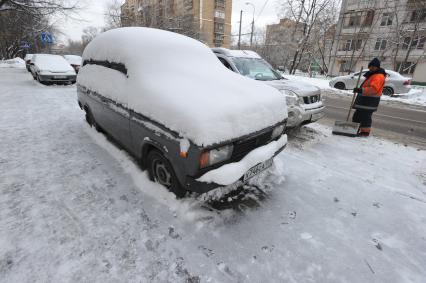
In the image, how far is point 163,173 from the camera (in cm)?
294

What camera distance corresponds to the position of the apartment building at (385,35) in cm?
2583

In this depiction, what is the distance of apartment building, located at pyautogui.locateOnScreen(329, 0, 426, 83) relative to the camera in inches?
1017

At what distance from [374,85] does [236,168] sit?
14.9ft

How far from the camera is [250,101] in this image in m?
2.79

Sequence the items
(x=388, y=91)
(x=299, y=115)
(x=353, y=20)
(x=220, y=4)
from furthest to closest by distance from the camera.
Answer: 1. (x=220, y=4)
2. (x=353, y=20)
3. (x=388, y=91)
4. (x=299, y=115)

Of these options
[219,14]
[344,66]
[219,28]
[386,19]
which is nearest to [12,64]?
[219,28]

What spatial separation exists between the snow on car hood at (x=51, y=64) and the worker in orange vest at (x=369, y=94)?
12522 millimetres

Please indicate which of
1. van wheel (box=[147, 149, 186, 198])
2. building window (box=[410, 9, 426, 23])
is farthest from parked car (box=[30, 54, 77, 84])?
building window (box=[410, 9, 426, 23])

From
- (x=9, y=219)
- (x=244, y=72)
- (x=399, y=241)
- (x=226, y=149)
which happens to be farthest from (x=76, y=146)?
(x=399, y=241)

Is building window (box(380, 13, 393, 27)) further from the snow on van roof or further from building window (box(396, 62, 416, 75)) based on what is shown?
the snow on van roof

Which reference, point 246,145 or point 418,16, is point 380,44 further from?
point 246,145

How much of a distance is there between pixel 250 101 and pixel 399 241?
2.27 meters

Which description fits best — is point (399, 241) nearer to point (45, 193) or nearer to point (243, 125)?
point (243, 125)

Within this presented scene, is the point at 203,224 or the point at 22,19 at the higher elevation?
the point at 22,19
